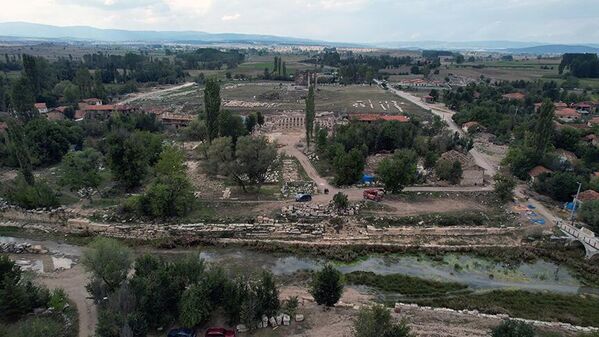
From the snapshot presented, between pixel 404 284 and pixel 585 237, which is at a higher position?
pixel 585 237

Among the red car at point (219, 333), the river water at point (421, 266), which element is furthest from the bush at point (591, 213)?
the red car at point (219, 333)

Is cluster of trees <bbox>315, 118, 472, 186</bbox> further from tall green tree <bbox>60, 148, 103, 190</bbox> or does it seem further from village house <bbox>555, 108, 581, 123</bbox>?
village house <bbox>555, 108, 581, 123</bbox>

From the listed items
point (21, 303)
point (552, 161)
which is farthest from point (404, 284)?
point (552, 161)

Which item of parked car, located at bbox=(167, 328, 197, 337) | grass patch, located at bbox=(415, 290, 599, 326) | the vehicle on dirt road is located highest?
the vehicle on dirt road

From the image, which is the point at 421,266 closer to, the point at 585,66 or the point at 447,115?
the point at 447,115

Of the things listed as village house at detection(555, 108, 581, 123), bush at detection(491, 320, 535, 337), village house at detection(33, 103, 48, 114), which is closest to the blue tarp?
bush at detection(491, 320, 535, 337)

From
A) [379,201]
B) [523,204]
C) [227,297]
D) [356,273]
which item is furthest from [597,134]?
[227,297]
